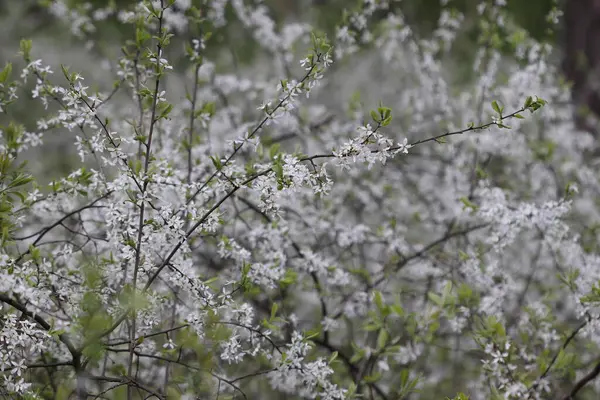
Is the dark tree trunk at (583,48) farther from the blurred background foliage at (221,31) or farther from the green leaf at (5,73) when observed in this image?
the green leaf at (5,73)

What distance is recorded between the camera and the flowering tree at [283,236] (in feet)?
Result: 7.54

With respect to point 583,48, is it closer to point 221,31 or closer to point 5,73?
point 221,31

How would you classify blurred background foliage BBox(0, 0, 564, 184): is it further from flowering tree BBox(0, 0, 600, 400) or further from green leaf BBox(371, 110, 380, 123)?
green leaf BBox(371, 110, 380, 123)

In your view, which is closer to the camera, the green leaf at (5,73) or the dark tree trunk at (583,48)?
the green leaf at (5,73)

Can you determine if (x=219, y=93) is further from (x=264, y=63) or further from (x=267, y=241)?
(x=264, y=63)

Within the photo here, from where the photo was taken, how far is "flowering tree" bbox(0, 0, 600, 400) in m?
2.30

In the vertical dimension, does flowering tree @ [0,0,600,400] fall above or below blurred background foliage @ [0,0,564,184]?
below

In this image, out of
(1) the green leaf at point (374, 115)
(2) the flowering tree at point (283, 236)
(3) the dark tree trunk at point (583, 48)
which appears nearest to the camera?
(1) the green leaf at point (374, 115)

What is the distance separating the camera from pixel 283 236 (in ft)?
10.2

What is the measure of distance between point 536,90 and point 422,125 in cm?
80

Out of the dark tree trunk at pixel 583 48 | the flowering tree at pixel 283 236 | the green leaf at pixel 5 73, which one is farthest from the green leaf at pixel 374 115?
the dark tree trunk at pixel 583 48

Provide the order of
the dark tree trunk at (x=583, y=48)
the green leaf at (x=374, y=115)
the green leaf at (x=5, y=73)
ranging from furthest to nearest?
the dark tree trunk at (x=583, y=48)
the green leaf at (x=5, y=73)
the green leaf at (x=374, y=115)

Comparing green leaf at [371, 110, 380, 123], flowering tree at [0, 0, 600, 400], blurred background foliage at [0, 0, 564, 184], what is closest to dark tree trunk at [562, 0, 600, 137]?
blurred background foliage at [0, 0, 564, 184]

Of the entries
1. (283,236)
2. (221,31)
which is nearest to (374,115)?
(283,236)
